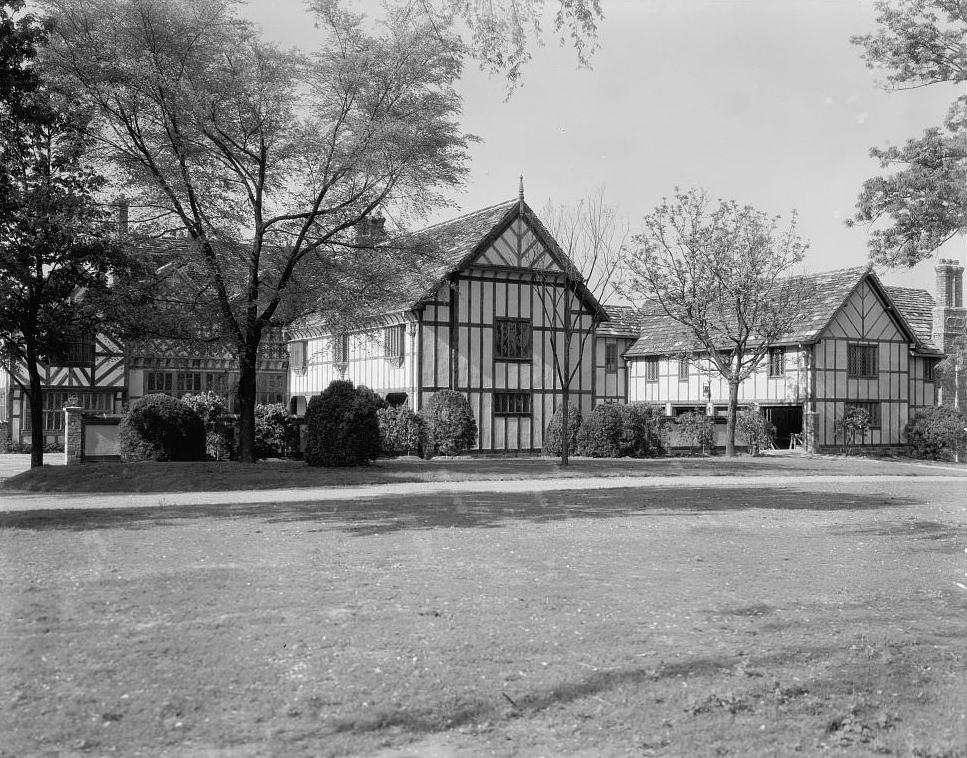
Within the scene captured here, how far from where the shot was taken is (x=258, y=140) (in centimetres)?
2375

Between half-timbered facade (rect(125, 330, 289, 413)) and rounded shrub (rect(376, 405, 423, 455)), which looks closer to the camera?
rounded shrub (rect(376, 405, 423, 455))

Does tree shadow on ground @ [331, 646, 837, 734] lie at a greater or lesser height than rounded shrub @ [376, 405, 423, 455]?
lesser

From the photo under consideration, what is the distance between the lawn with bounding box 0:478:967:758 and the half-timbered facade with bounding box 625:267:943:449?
28226 mm

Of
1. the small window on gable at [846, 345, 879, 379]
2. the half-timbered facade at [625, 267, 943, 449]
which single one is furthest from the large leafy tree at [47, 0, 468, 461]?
the small window on gable at [846, 345, 879, 379]

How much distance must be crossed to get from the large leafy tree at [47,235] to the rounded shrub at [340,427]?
5546mm

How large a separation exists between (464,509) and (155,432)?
38.0 ft

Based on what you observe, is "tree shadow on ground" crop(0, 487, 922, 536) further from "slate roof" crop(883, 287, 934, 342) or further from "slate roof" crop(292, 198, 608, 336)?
"slate roof" crop(883, 287, 934, 342)

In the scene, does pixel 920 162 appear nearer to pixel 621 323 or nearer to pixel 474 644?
pixel 474 644

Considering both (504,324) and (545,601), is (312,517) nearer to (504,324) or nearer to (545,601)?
(545,601)

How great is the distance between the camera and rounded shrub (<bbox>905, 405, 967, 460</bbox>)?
37844 mm

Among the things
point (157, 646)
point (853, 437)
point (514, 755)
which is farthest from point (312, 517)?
point (853, 437)

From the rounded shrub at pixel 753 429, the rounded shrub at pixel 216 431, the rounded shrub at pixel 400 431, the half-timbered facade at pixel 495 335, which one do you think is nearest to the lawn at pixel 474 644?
the rounded shrub at pixel 216 431

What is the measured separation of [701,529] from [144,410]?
15.8 meters

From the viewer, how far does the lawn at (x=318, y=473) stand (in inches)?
773
